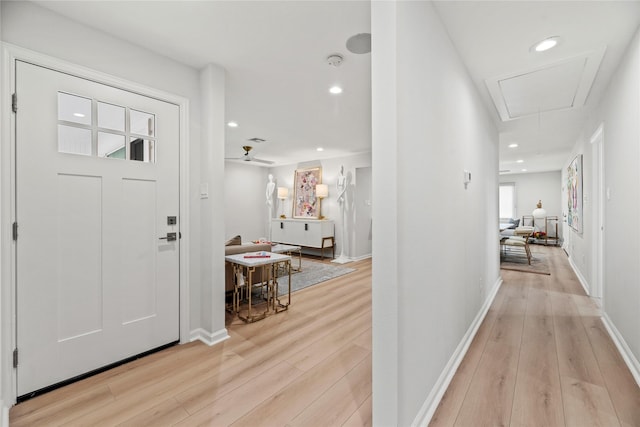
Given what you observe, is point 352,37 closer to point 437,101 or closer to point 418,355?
point 437,101

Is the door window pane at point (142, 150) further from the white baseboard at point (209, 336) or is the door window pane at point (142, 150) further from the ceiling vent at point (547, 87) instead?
the ceiling vent at point (547, 87)

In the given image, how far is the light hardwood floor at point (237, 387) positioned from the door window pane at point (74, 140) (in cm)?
153

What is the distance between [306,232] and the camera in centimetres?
647

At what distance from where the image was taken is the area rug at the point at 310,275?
164 inches

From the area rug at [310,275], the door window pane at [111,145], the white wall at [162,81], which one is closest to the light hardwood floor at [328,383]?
the white wall at [162,81]

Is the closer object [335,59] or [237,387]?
[237,387]

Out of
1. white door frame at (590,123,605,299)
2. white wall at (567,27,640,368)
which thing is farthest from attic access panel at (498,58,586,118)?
white door frame at (590,123,605,299)

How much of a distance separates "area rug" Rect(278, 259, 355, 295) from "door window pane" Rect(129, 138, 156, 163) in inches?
92.4

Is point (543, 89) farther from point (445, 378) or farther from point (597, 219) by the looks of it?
point (445, 378)

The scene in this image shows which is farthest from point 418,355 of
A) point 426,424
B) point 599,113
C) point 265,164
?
point 265,164

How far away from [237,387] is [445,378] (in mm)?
1344

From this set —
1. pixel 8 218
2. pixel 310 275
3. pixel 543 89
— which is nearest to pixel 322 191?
pixel 310 275

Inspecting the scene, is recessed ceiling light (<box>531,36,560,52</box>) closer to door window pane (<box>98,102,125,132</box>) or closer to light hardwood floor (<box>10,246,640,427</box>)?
light hardwood floor (<box>10,246,640,427</box>)

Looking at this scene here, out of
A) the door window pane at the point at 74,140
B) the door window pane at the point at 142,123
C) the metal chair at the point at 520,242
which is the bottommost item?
the metal chair at the point at 520,242
